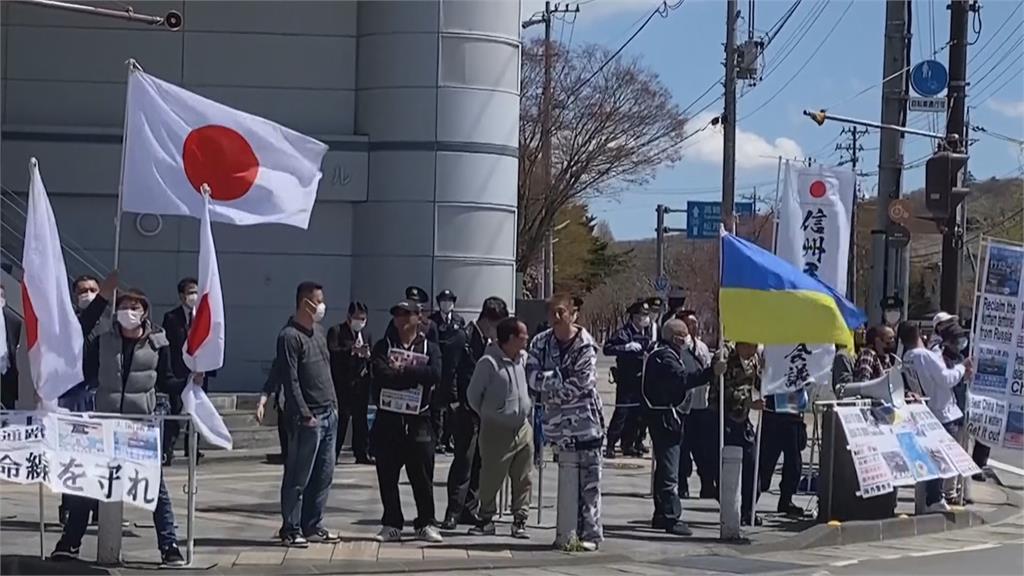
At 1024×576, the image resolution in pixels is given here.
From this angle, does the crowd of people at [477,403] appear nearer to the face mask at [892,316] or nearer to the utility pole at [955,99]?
the face mask at [892,316]

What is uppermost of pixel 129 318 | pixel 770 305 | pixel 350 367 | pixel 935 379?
pixel 770 305

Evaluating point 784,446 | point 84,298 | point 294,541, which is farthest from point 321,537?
point 784,446

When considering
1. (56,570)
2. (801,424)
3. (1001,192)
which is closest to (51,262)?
(56,570)

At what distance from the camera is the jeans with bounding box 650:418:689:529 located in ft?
42.4

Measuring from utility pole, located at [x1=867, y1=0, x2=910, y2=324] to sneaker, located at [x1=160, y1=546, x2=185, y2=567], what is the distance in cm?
1213

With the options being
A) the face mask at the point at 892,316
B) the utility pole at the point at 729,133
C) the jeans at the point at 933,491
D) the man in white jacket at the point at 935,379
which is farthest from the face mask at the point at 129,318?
the utility pole at the point at 729,133

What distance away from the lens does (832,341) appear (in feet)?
41.8

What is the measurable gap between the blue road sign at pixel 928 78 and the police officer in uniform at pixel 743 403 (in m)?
8.94

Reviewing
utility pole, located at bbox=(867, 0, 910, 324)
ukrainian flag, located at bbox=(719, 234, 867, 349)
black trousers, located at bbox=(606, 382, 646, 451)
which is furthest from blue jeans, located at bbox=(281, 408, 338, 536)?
utility pole, located at bbox=(867, 0, 910, 324)

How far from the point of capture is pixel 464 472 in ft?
41.9

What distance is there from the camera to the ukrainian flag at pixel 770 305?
12.7 m

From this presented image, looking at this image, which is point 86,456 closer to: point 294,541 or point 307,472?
point 307,472

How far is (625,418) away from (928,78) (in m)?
6.83

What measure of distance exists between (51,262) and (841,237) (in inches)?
316
